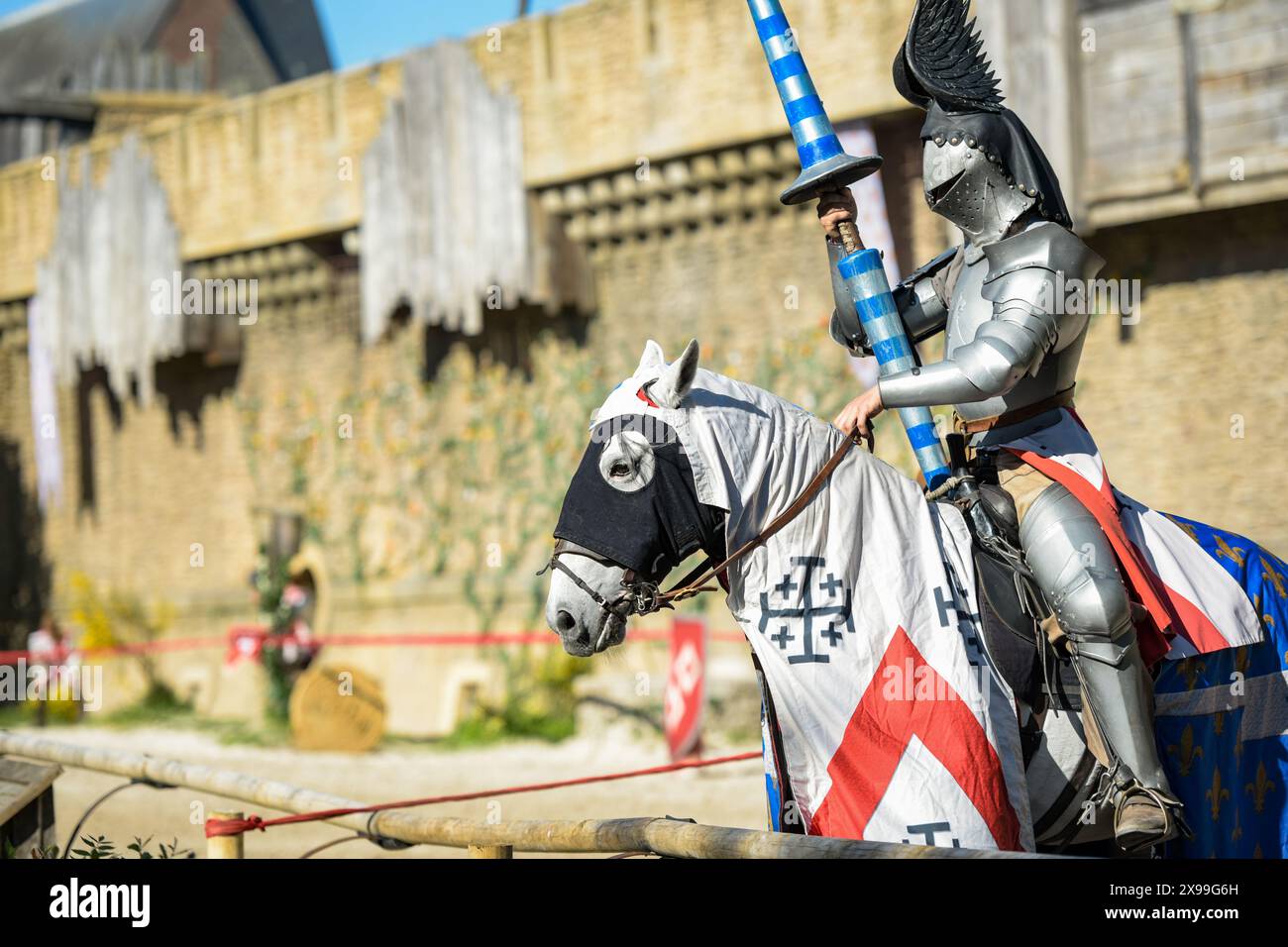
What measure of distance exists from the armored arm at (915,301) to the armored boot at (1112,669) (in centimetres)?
82

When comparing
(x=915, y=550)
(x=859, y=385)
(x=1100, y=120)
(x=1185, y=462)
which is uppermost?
(x=1100, y=120)

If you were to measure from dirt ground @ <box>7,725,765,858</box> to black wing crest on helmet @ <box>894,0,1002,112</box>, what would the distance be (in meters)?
4.75

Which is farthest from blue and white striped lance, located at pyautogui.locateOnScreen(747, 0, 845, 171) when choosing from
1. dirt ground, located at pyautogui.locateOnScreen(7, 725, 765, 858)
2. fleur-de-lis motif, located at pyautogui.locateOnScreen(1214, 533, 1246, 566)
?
dirt ground, located at pyautogui.locateOnScreen(7, 725, 765, 858)

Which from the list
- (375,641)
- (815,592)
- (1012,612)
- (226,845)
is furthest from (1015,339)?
(375,641)

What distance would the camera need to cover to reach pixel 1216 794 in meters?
3.36

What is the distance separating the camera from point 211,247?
17.2 metres

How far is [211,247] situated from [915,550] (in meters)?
15.3

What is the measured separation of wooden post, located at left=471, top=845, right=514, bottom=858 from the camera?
3.85m

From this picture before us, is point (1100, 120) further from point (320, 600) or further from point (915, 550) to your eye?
point (320, 600)

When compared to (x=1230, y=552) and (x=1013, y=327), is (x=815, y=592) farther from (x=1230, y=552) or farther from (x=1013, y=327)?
(x=1230, y=552)

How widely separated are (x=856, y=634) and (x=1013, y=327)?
74 cm
